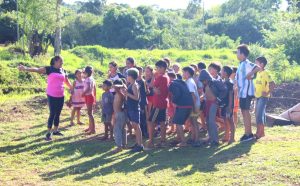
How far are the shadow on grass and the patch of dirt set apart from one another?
5.15 meters

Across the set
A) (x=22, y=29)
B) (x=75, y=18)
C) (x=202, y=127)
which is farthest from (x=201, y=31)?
(x=202, y=127)

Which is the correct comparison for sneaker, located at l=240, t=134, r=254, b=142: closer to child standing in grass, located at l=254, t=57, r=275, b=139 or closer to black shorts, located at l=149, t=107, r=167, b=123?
child standing in grass, located at l=254, t=57, r=275, b=139

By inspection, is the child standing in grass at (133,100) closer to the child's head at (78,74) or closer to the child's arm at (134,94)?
the child's arm at (134,94)

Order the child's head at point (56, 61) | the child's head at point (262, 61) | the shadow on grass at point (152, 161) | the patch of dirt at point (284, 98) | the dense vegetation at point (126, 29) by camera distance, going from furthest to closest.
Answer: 1. the dense vegetation at point (126, 29)
2. the patch of dirt at point (284, 98)
3. the child's head at point (56, 61)
4. the child's head at point (262, 61)
5. the shadow on grass at point (152, 161)

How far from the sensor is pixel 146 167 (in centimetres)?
695

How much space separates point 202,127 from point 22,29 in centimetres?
1800

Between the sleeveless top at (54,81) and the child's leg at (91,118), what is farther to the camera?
the child's leg at (91,118)

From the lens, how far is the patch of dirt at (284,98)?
1303cm

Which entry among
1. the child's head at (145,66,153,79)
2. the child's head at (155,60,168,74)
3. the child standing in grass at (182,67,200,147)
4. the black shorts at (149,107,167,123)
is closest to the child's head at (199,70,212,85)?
the child standing in grass at (182,67,200,147)

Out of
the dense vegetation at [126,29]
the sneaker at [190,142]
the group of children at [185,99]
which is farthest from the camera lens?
the dense vegetation at [126,29]

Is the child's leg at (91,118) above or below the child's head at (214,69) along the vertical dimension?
below

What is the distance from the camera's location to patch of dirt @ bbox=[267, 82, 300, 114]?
42.7 feet

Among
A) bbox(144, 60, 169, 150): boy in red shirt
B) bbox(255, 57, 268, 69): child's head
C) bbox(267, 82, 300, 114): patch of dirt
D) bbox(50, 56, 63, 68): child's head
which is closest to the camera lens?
bbox(144, 60, 169, 150): boy in red shirt

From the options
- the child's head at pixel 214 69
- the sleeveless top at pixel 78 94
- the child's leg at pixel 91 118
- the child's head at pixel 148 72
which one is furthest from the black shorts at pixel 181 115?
the sleeveless top at pixel 78 94
